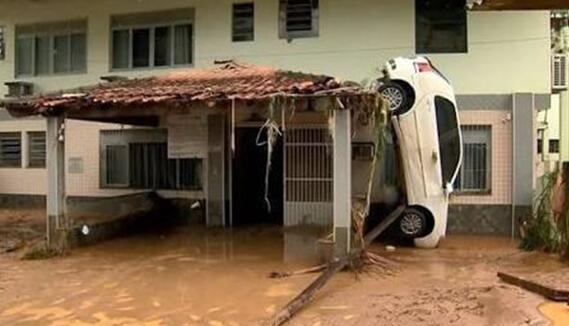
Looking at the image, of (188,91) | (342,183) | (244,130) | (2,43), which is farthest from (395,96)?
(2,43)

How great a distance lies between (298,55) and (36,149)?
7.87 m

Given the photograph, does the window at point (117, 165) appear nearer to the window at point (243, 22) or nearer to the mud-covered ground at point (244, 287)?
the mud-covered ground at point (244, 287)

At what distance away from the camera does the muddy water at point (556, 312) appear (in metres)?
6.78

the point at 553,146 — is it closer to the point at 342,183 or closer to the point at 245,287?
the point at 342,183

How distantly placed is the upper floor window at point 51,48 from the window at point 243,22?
13.9 ft

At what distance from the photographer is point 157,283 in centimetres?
930

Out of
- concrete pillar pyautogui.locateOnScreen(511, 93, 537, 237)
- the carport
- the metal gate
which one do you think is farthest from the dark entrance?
concrete pillar pyautogui.locateOnScreen(511, 93, 537, 237)

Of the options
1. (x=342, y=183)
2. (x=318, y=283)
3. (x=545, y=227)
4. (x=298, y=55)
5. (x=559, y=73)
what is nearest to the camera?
(x=318, y=283)

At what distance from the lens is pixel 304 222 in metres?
14.1

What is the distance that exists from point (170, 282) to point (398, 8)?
27.4 ft

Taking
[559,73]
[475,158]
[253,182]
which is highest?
[559,73]

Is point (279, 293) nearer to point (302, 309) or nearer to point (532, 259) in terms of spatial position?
point (302, 309)

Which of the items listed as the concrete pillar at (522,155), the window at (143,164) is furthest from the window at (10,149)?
the concrete pillar at (522,155)

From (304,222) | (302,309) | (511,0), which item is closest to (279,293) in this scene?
(302,309)
